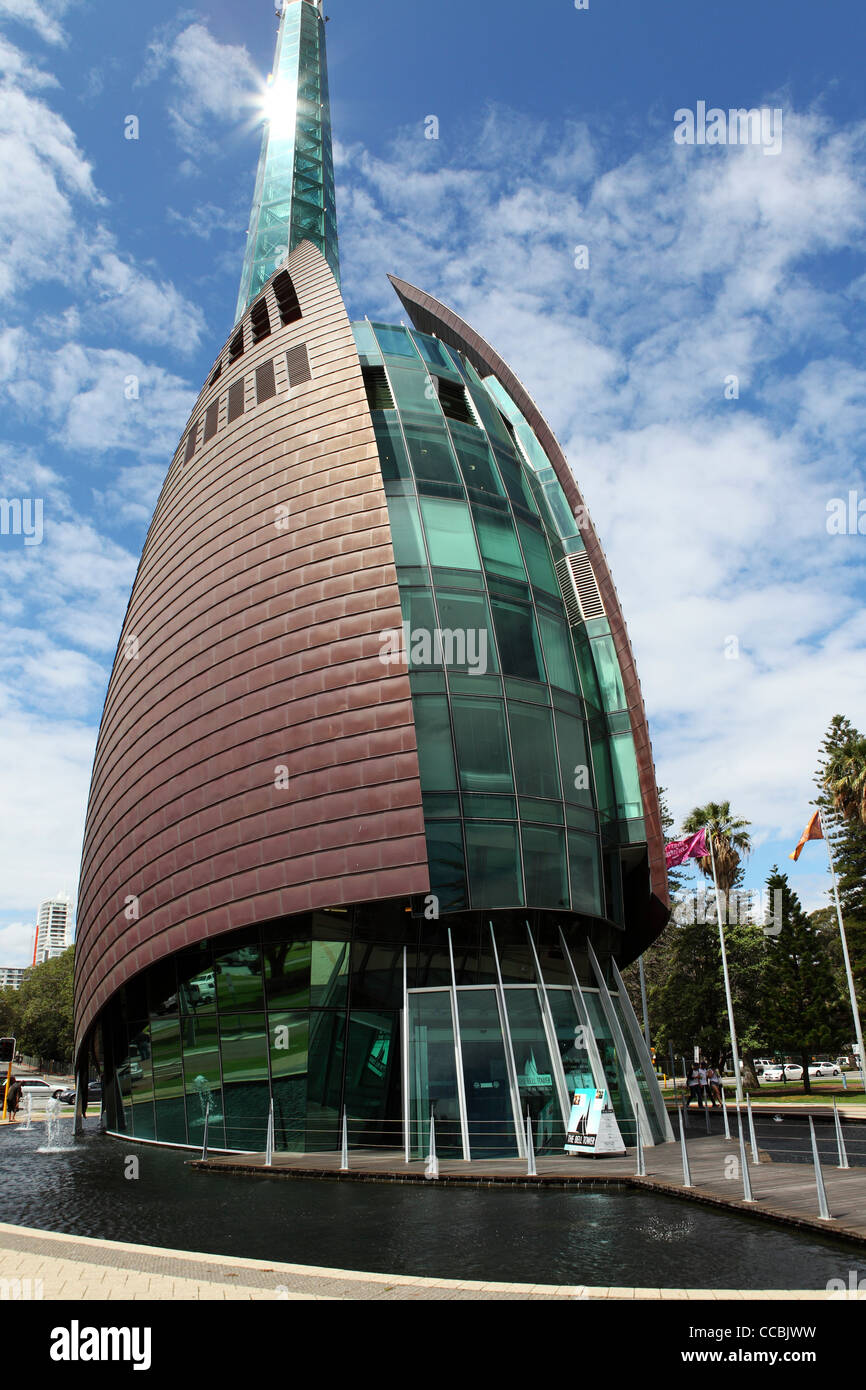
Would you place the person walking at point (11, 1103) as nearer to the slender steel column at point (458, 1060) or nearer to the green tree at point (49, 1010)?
the slender steel column at point (458, 1060)

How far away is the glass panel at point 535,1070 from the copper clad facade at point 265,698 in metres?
4.21

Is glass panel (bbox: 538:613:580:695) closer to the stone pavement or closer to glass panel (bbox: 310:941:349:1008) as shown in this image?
glass panel (bbox: 310:941:349:1008)

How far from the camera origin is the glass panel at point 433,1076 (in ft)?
61.3

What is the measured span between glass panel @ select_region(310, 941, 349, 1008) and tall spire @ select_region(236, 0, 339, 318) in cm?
4714

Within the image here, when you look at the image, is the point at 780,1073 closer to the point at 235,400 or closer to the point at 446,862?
the point at 446,862

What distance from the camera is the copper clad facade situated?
66.6 feet

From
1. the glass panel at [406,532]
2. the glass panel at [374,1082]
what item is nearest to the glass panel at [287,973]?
the glass panel at [374,1082]

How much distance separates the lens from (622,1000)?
23859 millimetres

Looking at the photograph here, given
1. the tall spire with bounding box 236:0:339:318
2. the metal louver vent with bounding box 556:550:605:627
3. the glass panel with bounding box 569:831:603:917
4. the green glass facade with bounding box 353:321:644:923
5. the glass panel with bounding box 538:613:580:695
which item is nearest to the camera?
the green glass facade with bounding box 353:321:644:923

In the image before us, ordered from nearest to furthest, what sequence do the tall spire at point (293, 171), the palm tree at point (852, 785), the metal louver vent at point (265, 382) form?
the metal louver vent at point (265, 382)
the palm tree at point (852, 785)
the tall spire at point (293, 171)

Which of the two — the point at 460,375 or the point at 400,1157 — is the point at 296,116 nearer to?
the point at 460,375

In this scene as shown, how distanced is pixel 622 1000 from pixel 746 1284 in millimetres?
16226

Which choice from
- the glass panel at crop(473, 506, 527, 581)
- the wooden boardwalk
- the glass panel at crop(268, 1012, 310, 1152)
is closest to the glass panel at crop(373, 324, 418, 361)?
the glass panel at crop(473, 506, 527, 581)
